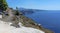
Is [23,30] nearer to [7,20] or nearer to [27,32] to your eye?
[27,32]

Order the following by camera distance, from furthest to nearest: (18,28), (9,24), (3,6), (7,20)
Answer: (3,6) → (7,20) → (9,24) → (18,28)

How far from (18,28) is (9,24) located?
146 centimetres

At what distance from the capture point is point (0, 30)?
14148 millimetres

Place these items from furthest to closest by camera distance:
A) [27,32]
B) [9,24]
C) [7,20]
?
[7,20], [9,24], [27,32]

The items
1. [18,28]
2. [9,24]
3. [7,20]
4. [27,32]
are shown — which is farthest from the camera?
[7,20]

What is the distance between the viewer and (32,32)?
1333 cm

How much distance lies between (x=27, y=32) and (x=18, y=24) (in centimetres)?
198

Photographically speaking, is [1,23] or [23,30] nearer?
[23,30]

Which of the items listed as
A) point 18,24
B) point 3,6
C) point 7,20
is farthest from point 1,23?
point 3,6

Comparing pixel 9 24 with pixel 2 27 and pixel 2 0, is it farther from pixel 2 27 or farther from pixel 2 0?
pixel 2 0

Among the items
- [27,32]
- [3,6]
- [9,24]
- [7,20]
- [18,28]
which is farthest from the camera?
[3,6]

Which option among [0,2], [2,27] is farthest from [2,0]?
[2,27]

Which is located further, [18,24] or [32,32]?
[18,24]

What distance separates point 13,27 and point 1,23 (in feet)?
6.33
